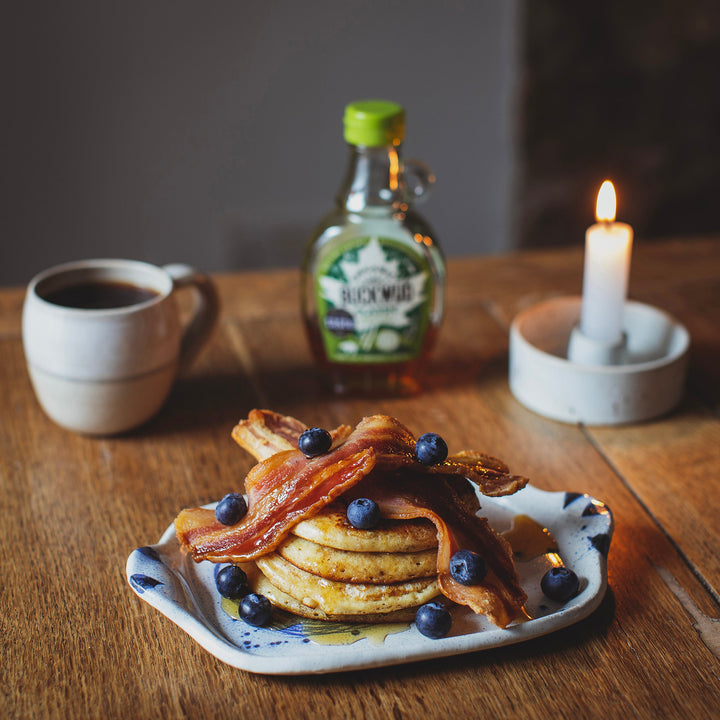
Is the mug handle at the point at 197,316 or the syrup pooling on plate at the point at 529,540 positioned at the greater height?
the mug handle at the point at 197,316

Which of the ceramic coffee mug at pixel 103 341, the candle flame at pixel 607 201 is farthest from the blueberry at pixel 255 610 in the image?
the candle flame at pixel 607 201

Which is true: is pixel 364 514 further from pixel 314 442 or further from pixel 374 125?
pixel 374 125

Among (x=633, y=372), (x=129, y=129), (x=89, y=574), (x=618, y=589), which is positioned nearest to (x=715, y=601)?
(x=618, y=589)

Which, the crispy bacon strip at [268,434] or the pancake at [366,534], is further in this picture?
the crispy bacon strip at [268,434]

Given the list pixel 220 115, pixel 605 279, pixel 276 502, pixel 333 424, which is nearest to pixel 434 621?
pixel 276 502

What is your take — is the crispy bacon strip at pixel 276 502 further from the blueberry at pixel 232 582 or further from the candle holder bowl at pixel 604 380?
the candle holder bowl at pixel 604 380

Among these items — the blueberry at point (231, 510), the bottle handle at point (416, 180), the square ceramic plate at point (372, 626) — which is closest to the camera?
the square ceramic plate at point (372, 626)

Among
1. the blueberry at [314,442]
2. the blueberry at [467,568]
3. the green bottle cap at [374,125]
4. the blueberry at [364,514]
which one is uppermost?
the green bottle cap at [374,125]
